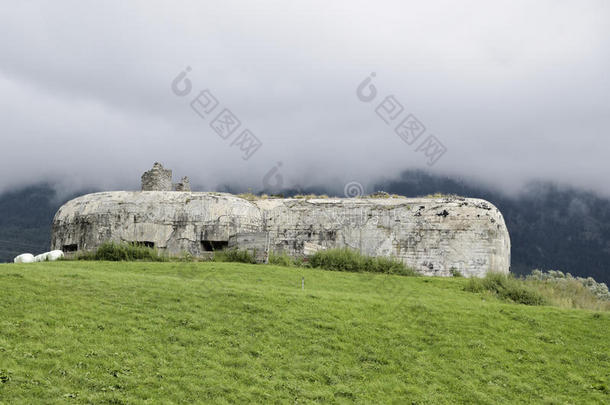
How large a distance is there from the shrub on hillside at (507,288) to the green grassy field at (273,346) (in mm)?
2388

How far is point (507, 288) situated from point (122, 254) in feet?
41.7

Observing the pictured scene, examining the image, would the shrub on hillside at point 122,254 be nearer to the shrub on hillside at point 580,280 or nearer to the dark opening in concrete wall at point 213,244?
the dark opening in concrete wall at point 213,244

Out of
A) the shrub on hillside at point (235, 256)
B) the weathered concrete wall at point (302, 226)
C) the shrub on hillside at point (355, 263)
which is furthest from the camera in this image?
the shrub on hillside at point (235, 256)

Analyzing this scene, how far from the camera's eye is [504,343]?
10.8 meters

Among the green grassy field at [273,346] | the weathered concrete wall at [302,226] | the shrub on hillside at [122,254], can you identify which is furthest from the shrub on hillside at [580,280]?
the shrub on hillside at [122,254]

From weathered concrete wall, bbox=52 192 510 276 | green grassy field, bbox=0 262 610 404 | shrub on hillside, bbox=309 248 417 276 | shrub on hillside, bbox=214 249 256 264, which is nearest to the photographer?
green grassy field, bbox=0 262 610 404

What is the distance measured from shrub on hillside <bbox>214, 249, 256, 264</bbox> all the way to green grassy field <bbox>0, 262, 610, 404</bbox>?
632 centimetres

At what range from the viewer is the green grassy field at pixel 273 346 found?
8.34 metres

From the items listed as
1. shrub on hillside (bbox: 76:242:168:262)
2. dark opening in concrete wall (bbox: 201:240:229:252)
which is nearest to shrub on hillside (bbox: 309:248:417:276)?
dark opening in concrete wall (bbox: 201:240:229:252)

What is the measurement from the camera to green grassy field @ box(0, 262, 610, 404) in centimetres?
834

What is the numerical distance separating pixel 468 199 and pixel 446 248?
2188 mm

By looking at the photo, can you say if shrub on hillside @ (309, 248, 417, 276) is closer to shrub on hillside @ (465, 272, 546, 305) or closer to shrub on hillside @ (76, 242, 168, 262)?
shrub on hillside @ (465, 272, 546, 305)

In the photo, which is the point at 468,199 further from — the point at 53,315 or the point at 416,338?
the point at 53,315

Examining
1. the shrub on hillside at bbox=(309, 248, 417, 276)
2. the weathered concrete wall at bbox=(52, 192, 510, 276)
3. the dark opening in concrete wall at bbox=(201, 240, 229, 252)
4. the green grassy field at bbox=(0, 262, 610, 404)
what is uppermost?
the weathered concrete wall at bbox=(52, 192, 510, 276)
